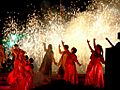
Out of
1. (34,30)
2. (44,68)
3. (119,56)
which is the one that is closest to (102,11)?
(34,30)

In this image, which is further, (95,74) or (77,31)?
(77,31)

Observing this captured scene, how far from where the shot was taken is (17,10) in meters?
36.9

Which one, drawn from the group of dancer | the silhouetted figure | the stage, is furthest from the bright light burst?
the silhouetted figure

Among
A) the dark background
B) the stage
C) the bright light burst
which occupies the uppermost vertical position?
the dark background

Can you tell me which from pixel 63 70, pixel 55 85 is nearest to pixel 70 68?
pixel 63 70

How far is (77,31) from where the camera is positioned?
29.6 m

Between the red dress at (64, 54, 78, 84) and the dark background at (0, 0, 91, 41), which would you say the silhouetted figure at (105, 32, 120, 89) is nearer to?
the red dress at (64, 54, 78, 84)

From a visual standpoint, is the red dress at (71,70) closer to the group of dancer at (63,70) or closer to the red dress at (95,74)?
the group of dancer at (63,70)

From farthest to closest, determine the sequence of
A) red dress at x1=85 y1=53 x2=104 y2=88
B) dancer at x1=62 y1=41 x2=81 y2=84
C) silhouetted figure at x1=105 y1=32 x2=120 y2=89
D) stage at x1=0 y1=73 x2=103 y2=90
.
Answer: dancer at x1=62 y1=41 x2=81 y2=84, red dress at x1=85 y1=53 x2=104 y2=88, stage at x1=0 y1=73 x2=103 y2=90, silhouetted figure at x1=105 y1=32 x2=120 y2=89

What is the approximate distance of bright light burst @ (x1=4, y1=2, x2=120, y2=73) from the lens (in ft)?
93.7

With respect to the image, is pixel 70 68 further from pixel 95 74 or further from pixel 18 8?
pixel 18 8

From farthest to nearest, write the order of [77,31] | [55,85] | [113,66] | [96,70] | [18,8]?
[18,8] < [77,31] < [96,70] < [55,85] < [113,66]

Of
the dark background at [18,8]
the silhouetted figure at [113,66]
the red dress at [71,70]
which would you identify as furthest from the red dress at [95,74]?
the dark background at [18,8]

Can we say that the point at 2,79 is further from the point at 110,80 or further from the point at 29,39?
the point at 29,39
